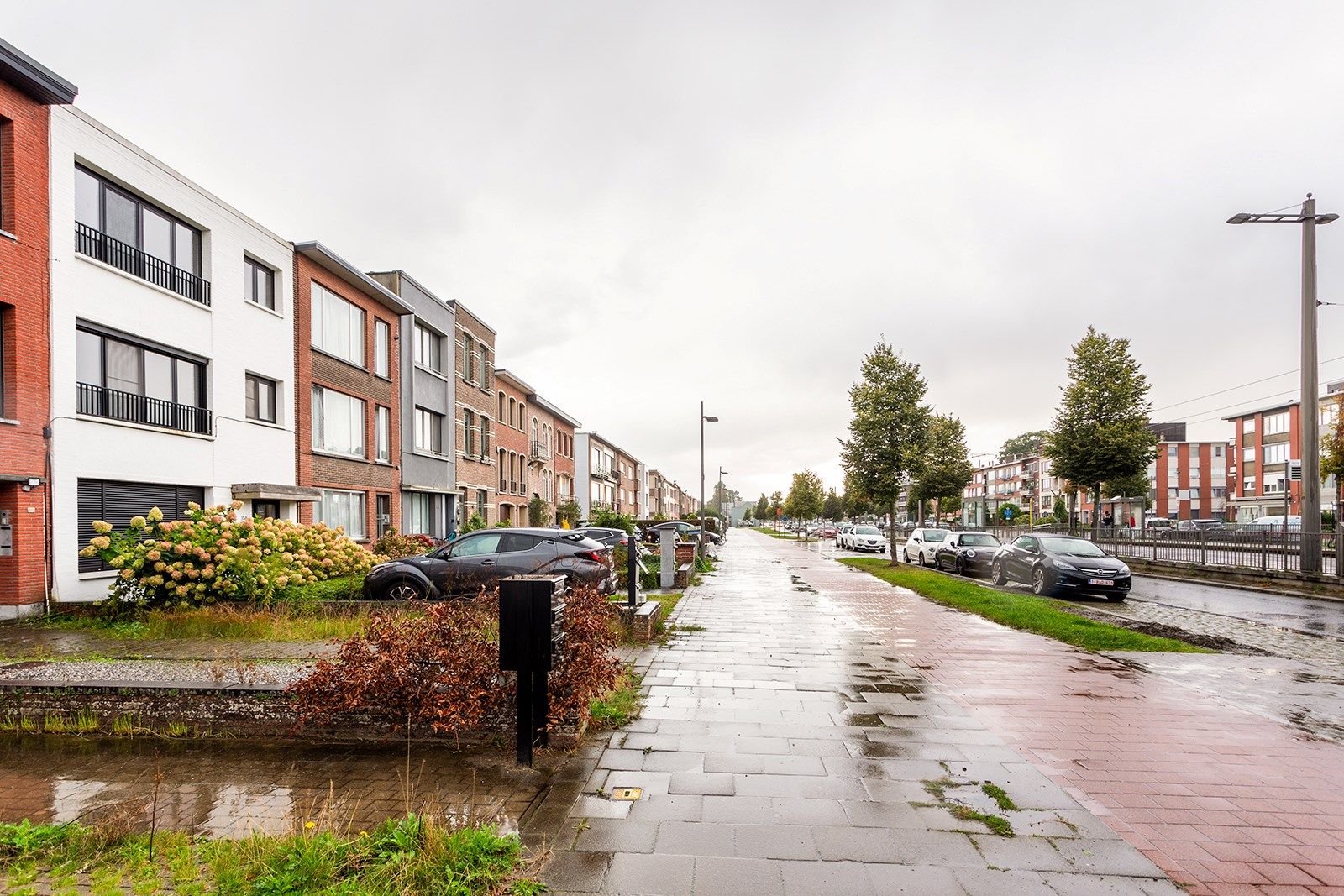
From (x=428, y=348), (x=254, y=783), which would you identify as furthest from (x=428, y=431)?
(x=254, y=783)

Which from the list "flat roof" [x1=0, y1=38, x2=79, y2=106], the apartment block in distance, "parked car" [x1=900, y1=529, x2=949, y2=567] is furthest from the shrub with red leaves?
"parked car" [x1=900, y1=529, x2=949, y2=567]

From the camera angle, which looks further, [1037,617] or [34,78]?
[34,78]

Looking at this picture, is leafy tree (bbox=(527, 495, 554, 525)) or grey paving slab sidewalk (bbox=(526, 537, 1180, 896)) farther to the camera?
leafy tree (bbox=(527, 495, 554, 525))

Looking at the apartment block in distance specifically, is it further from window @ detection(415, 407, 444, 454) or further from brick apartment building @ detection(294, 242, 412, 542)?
brick apartment building @ detection(294, 242, 412, 542)

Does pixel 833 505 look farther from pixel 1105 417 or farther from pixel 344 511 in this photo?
pixel 344 511

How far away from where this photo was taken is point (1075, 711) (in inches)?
253

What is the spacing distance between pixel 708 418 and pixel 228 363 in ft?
81.0

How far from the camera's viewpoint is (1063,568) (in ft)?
52.9

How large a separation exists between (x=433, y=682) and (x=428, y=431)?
2608 centimetres

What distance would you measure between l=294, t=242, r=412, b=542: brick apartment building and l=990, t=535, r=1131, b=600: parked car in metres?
19.1

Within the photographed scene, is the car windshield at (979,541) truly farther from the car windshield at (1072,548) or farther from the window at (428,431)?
the window at (428,431)

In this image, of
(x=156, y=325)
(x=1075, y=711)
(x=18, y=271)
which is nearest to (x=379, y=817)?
(x=1075, y=711)

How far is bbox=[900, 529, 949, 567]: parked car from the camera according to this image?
26406 mm

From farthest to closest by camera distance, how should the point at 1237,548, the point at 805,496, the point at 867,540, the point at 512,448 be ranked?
1. the point at 805,496
2. the point at 512,448
3. the point at 867,540
4. the point at 1237,548
